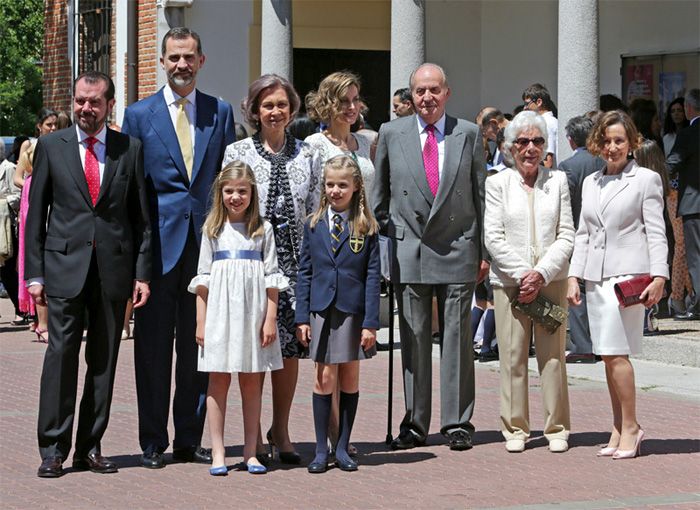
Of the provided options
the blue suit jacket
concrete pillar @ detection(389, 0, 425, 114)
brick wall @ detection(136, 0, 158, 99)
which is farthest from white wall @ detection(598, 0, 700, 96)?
the blue suit jacket

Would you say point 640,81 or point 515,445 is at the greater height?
point 640,81

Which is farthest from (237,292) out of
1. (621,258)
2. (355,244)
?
(621,258)

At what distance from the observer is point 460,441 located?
27.0 feet

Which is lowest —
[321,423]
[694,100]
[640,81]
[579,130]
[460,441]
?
[460,441]

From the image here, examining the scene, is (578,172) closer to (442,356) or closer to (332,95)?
(442,356)

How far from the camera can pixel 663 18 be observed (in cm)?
1761

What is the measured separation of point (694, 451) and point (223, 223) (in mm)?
3035

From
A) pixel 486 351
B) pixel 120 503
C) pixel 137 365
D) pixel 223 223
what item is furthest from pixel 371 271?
pixel 486 351

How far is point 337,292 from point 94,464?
1.58 m

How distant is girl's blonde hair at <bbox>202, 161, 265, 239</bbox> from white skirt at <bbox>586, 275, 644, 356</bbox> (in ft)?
6.64

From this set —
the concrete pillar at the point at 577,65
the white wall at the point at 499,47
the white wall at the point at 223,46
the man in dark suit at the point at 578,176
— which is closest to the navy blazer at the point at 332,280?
the man in dark suit at the point at 578,176

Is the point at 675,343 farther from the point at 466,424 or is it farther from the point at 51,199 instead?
the point at 51,199

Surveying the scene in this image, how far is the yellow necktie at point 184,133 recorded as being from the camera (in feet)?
25.8

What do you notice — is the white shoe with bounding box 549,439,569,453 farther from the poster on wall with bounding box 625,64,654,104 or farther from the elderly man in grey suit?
the poster on wall with bounding box 625,64,654,104
